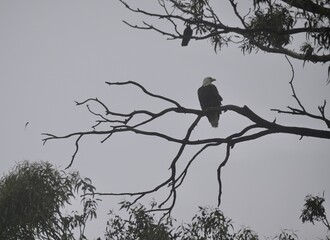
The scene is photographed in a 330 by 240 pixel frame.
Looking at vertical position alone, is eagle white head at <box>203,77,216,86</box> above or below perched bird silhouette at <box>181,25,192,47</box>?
above

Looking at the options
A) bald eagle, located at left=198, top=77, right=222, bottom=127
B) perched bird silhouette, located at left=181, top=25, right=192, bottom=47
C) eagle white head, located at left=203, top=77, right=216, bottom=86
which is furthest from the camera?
eagle white head, located at left=203, top=77, right=216, bottom=86

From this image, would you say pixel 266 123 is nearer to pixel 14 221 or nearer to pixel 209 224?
pixel 209 224

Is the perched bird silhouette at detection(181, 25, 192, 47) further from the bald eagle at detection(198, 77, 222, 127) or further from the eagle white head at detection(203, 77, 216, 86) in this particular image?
the eagle white head at detection(203, 77, 216, 86)

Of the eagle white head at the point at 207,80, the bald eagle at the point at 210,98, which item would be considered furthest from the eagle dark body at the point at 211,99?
the eagle white head at the point at 207,80

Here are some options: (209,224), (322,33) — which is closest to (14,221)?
(209,224)

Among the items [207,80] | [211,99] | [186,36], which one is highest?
[207,80]

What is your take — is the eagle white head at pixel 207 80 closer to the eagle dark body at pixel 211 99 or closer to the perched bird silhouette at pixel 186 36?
the eagle dark body at pixel 211 99

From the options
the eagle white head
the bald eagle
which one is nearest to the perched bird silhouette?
the bald eagle

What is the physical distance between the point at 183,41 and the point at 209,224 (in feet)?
11.8

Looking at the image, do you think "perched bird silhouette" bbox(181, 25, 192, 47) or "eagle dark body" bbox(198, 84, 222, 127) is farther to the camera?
"eagle dark body" bbox(198, 84, 222, 127)

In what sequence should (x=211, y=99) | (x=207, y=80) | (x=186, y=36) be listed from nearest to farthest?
(x=186, y=36) → (x=211, y=99) → (x=207, y=80)

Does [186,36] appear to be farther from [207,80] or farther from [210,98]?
[207,80]

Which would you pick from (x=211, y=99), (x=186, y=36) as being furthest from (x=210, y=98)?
(x=186, y=36)

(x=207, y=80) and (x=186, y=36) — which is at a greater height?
(x=207, y=80)
